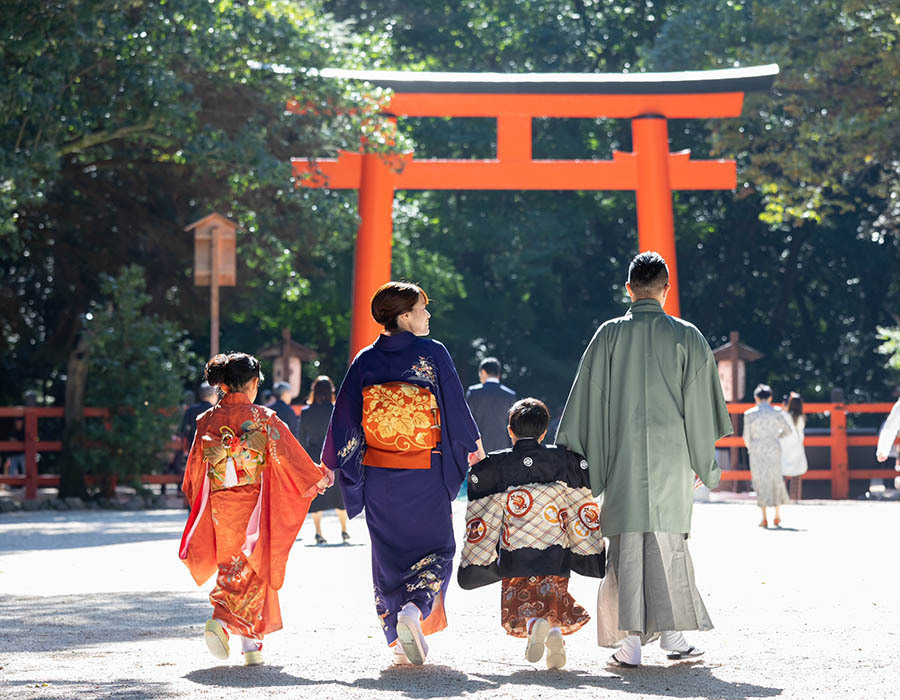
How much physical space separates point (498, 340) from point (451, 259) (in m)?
2.27

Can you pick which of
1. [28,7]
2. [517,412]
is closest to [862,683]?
[517,412]

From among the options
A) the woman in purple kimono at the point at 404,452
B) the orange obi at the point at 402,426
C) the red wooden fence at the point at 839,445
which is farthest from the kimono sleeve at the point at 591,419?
the red wooden fence at the point at 839,445

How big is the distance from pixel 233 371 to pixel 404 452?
3.09ft

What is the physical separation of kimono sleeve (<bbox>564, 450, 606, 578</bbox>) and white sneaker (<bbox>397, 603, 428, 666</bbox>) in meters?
0.72

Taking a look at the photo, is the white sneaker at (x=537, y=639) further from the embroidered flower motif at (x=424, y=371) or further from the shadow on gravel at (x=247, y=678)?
the embroidered flower motif at (x=424, y=371)

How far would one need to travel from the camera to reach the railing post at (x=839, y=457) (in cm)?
2056

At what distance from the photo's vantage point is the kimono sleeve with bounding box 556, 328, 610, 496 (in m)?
6.15

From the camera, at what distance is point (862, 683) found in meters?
5.31

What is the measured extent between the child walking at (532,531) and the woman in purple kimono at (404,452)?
13 centimetres

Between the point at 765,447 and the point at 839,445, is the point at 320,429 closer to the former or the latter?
the point at 765,447

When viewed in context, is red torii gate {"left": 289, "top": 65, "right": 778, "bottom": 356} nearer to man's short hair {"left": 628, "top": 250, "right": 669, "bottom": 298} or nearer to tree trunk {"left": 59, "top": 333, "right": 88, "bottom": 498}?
tree trunk {"left": 59, "top": 333, "right": 88, "bottom": 498}

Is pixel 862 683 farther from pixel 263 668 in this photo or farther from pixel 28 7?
pixel 28 7

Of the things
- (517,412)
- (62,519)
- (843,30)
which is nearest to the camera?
(517,412)

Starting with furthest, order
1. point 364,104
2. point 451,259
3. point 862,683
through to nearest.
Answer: point 451,259 < point 364,104 < point 862,683
